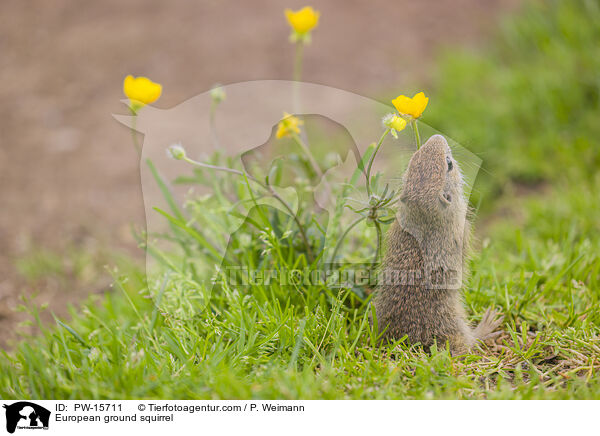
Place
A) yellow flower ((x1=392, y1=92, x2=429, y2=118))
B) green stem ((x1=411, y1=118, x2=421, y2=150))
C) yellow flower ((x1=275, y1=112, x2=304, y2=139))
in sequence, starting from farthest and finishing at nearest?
yellow flower ((x1=275, y1=112, x2=304, y2=139)), green stem ((x1=411, y1=118, x2=421, y2=150)), yellow flower ((x1=392, y1=92, x2=429, y2=118))

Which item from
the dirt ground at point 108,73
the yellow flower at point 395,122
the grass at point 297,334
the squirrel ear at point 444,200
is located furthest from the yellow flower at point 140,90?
the dirt ground at point 108,73

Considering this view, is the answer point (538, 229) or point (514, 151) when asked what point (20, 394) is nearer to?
point (538, 229)

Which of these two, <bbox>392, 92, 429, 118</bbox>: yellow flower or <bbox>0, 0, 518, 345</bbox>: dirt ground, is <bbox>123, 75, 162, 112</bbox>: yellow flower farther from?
<bbox>0, 0, 518, 345</bbox>: dirt ground

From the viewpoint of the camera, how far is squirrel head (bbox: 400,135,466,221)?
1.93 meters

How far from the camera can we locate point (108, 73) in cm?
588

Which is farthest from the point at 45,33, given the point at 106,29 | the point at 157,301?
the point at 157,301

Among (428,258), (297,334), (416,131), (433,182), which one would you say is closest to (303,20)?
(416,131)

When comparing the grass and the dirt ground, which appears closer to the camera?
the grass

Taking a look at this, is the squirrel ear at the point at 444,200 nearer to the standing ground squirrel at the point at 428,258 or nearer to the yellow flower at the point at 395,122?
the standing ground squirrel at the point at 428,258

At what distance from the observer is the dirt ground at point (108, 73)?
158 inches

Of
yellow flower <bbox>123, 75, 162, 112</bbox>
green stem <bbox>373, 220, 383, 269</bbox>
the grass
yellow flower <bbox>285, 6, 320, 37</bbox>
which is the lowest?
the grass

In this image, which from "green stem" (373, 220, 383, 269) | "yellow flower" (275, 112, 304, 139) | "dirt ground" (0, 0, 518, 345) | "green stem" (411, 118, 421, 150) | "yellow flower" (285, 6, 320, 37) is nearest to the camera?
"green stem" (411, 118, 421, 150)

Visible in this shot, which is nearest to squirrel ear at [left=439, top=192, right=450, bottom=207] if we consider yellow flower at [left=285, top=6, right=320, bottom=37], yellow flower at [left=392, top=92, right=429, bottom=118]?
yellow flower at [left=392, top=92, right=429, bottom=118]

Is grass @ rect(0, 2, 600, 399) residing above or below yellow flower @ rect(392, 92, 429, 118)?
below
